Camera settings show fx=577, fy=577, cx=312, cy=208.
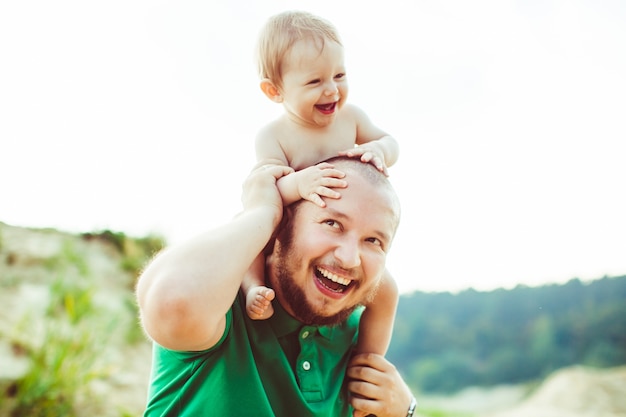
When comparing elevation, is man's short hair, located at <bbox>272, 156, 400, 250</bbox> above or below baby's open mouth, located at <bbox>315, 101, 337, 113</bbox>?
below

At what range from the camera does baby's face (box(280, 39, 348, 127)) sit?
1.96 m

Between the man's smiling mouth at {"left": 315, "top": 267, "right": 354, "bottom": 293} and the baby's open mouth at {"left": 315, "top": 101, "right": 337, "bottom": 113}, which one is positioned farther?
the baby's open mouth at {"left": 315, "top": 101, "right": 337, "bottom": 113}

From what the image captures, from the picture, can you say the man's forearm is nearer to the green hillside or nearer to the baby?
the baby

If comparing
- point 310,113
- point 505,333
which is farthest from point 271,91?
point 505,333

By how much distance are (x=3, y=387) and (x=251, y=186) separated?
333 cm

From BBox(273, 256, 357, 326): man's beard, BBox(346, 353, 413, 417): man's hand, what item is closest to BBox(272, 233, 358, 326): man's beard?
BBox(273, 256, 357, 326): man's beard

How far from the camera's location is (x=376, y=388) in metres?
1.89

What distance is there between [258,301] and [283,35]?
93 cm

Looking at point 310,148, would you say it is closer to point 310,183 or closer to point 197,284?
point 310,183

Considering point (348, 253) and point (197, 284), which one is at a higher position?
point (348, 253)

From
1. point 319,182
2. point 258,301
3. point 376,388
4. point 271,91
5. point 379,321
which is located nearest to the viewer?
point 258,301

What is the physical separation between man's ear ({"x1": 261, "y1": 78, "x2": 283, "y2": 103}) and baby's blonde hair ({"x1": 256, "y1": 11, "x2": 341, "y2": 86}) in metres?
0.02

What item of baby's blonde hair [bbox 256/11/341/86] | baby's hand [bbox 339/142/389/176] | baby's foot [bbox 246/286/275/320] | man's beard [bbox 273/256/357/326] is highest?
baby's blonde hair [bbox 256/11/341/86]

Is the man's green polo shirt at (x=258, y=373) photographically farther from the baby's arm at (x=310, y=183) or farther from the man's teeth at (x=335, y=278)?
the baby's arm at (x=310, y=183)
